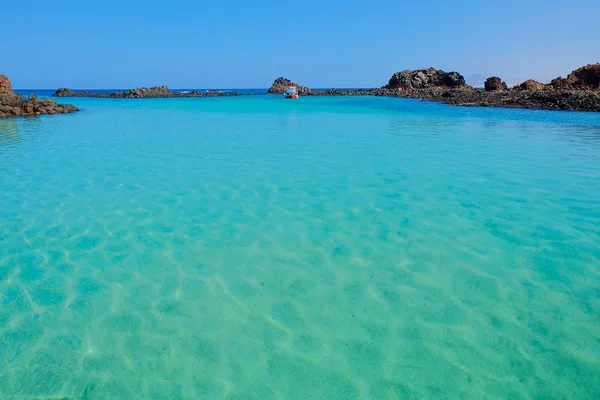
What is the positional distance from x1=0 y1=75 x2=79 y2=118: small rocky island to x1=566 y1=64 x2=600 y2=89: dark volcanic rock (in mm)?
56017

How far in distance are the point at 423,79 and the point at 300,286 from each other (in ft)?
321

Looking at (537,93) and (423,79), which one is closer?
(537,93)

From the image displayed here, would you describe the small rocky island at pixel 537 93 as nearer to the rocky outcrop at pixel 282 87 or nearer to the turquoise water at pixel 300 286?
the rocky outcrop at pixel 282 87

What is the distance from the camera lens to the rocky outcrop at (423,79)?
8775 centimetres

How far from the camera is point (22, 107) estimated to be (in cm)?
3058

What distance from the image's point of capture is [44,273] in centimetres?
485

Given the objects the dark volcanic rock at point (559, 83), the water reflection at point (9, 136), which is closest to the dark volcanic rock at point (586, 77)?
the dark volcanic rock at point (559, 83)

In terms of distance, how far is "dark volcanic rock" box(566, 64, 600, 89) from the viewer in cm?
4806

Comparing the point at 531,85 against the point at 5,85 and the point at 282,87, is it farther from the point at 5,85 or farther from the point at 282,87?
the point at 282,87

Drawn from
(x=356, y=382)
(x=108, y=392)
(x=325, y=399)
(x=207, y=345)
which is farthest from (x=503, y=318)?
(x=108, y=392)

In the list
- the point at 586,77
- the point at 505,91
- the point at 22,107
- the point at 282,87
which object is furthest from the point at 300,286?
the point at 282,87

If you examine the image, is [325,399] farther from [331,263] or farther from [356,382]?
[331,263]

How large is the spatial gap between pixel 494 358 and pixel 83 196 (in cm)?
785

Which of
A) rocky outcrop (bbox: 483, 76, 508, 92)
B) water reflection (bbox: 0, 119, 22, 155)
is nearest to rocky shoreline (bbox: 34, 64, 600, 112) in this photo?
rocky outcrop (bbox: 483, 76, 508, 92)
